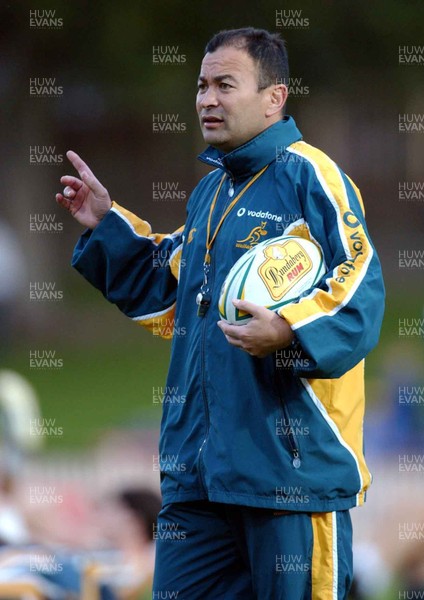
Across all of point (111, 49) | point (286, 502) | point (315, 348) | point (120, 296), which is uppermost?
point (111, 49)

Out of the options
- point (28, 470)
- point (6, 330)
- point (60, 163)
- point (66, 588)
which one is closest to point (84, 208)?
point (66, 588)

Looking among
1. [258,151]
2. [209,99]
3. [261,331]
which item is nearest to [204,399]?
[261,331]

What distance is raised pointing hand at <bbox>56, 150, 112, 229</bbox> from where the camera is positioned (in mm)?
3576

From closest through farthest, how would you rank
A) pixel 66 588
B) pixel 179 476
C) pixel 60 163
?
pixel 179 476 < pixel 66 588 < pixel 60 163

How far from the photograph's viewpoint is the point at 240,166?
3.24 meters

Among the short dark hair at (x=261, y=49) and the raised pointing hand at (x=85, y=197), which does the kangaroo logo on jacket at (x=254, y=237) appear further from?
the raised pointing hand at (x=85, y=197)

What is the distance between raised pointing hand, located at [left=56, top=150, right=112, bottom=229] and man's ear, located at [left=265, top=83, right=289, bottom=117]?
579 mm

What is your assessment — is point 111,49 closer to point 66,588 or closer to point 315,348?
point 66,588

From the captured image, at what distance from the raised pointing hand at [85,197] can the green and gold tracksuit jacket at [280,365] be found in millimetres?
376

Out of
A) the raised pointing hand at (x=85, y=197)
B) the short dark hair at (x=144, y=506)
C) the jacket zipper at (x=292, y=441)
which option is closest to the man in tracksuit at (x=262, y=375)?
the jacket zipper at (x=292, y=441)

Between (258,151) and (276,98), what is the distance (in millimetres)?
188

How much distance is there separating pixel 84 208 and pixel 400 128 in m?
9.49

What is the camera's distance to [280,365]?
3.05 meters

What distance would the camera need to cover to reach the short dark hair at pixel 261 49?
129 inches
